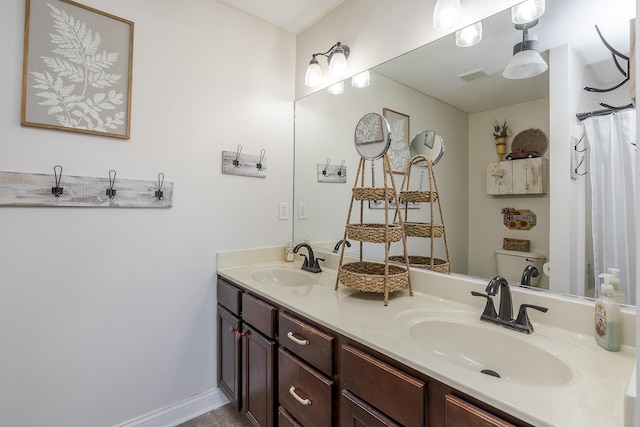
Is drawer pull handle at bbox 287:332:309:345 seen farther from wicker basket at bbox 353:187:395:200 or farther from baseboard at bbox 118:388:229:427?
baseboard at bbox 118:388:229:427

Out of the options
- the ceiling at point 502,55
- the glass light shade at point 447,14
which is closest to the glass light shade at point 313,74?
the ceiling at point 502,55

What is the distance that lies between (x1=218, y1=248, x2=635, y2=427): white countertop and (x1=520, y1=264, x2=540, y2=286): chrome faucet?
1.9 inches

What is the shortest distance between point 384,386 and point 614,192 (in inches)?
36.4

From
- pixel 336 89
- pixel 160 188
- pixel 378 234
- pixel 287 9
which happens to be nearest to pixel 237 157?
pixel 160 188

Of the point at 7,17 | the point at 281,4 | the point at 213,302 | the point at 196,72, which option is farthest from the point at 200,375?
the point at 281,4

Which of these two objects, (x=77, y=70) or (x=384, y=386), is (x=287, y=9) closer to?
(x=77, y=70)

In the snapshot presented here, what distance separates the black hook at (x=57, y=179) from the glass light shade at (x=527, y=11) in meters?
2.00

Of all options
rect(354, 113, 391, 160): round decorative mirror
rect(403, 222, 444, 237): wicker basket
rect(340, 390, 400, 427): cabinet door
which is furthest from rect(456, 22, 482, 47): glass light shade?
rect(340, 390, 400, 427): cabinet door

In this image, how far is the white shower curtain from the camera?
90 centimetres

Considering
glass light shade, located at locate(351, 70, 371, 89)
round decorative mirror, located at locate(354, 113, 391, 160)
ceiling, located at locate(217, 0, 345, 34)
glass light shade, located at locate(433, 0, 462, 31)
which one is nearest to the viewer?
glass light shade, located at locate(433, 0, 462, 31)

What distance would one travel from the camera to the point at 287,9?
1.89m

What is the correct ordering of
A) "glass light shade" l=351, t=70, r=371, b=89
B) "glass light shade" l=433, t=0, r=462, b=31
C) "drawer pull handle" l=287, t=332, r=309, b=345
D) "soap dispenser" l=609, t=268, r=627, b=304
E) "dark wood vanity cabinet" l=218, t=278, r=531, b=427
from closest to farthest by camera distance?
1. "dark wood vanity cabinet" l=218, t=278, r=531, b=427
2. "soap dispenser" l=609, t=268, r=627, b=304
3. "drawer pull handle" l=287, t=332, r=309, b=345
4. "glass light shade" l=433, t=0, r=462, b=31
5. "glass light shade" l=351, t=70, r=371, b=89

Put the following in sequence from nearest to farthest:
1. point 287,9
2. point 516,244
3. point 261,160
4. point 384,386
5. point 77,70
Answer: point 384,386 → point 516,244 → point 77,70 → point 287,9 → point 261,160

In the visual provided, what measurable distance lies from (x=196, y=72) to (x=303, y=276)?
135 centimetres
